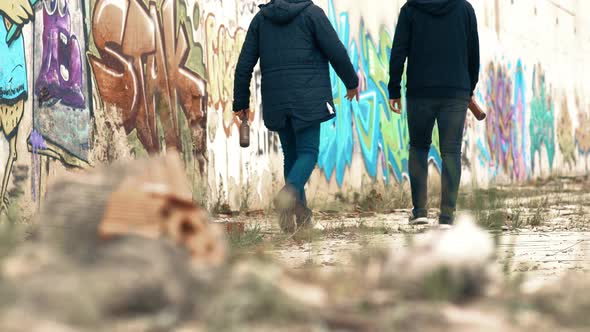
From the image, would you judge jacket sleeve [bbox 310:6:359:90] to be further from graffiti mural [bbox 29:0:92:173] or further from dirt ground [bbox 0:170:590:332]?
dirt ground [bbox 0:170:590:332]

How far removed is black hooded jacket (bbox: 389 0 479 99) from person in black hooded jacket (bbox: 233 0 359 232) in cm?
51

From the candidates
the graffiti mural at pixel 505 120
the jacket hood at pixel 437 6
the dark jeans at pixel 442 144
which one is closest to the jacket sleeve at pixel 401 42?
the jacket hood at pixel 437 6

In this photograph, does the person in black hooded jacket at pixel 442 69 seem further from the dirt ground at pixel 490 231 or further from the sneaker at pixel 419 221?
the dirt ground at pixel 490 231

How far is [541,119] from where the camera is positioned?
2006 cm

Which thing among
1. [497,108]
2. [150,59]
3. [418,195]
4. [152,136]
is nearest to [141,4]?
[150,59]

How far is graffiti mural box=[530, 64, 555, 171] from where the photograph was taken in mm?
19453

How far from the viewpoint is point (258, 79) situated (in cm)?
963

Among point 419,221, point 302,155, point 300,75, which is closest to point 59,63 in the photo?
point 300,75

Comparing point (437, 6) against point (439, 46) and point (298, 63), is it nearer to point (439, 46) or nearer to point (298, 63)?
point (439, 46)

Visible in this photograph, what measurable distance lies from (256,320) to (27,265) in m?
0.64

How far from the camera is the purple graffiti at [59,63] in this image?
22.2ft

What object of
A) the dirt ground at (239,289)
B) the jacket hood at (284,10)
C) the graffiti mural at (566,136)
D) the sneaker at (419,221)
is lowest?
the dirt ground at (239,289)

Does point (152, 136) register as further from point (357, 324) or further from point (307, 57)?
point (357, 324)

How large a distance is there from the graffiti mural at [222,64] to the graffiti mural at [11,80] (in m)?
2.40
